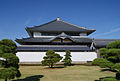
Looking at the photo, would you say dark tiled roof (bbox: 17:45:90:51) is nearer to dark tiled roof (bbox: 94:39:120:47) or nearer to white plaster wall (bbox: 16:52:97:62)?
white plaster wall (bbox: 16:52:97:62)

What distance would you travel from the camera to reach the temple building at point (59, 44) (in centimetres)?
2456

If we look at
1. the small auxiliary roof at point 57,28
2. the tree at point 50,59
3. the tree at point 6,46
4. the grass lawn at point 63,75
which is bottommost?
the grass lawn at point 63,75

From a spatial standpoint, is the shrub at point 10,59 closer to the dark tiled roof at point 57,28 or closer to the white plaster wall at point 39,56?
the white plaster wall at point 39,56

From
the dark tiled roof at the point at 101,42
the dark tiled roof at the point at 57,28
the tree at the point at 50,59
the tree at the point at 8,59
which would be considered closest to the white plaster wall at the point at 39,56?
the dark tiled roof at the point at 101,42

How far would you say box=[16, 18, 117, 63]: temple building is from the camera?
24562mm

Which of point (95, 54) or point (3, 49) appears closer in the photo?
point (3, 49)

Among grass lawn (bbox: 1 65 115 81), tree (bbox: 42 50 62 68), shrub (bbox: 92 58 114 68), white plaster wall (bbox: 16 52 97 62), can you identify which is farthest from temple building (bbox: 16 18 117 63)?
shrub (bbox: 92 58 114 68)

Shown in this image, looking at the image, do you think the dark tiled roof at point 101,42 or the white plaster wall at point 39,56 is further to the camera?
the dark tiled roof at point 101,42

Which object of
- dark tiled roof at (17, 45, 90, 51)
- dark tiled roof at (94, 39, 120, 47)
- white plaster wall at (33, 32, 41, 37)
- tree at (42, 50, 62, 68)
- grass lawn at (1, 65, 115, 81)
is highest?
white plaster wall at (33, 32, 41, 37)

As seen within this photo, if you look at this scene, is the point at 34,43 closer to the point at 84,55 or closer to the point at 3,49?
the point at 84,55

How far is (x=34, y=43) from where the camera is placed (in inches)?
1057

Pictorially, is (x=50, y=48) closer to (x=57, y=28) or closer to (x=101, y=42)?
(x=57, y=28)

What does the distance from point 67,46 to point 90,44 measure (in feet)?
19.4

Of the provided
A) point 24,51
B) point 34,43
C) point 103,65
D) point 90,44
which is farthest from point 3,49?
point 90,44
